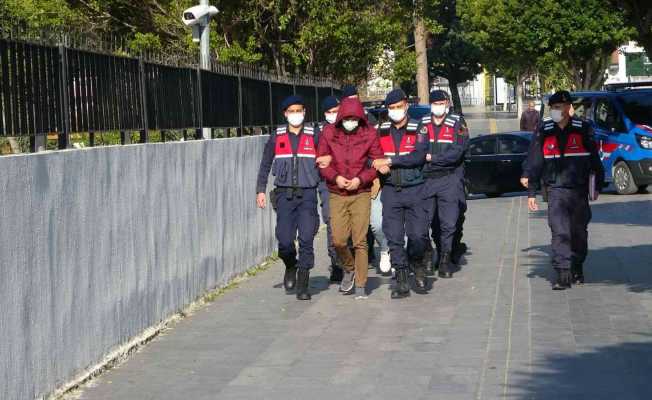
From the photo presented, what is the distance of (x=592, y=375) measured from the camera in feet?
28.9

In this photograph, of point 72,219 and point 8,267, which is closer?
point 8,267

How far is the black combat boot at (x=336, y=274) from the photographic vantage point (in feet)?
47.0

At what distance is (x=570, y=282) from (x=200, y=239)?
328 centimetres

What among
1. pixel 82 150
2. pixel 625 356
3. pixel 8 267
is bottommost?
pixel 625 356

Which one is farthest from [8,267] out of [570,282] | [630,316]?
[570,282]

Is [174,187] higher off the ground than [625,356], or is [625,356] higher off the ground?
[174,187]

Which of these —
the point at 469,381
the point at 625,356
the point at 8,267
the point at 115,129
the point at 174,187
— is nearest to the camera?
the point at 8,267

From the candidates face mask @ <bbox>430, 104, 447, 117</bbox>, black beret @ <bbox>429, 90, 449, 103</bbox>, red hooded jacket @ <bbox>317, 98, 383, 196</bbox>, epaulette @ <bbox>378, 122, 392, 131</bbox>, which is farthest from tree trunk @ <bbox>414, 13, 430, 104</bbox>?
red hooded jacket @ <bbox>317, 98, 383, 196</bbox>

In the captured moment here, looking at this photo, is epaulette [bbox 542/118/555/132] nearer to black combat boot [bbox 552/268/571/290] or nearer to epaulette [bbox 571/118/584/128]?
epaulette [bbox 571/118/584/128]

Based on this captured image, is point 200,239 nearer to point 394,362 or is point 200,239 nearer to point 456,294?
point 456,294

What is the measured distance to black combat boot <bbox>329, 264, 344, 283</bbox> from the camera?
14320 millimetres

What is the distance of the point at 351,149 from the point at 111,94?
266cm

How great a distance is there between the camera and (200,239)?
13078 mm

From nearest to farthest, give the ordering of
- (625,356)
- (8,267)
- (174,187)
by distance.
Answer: (8,267) → (625,356) → (174,187)
